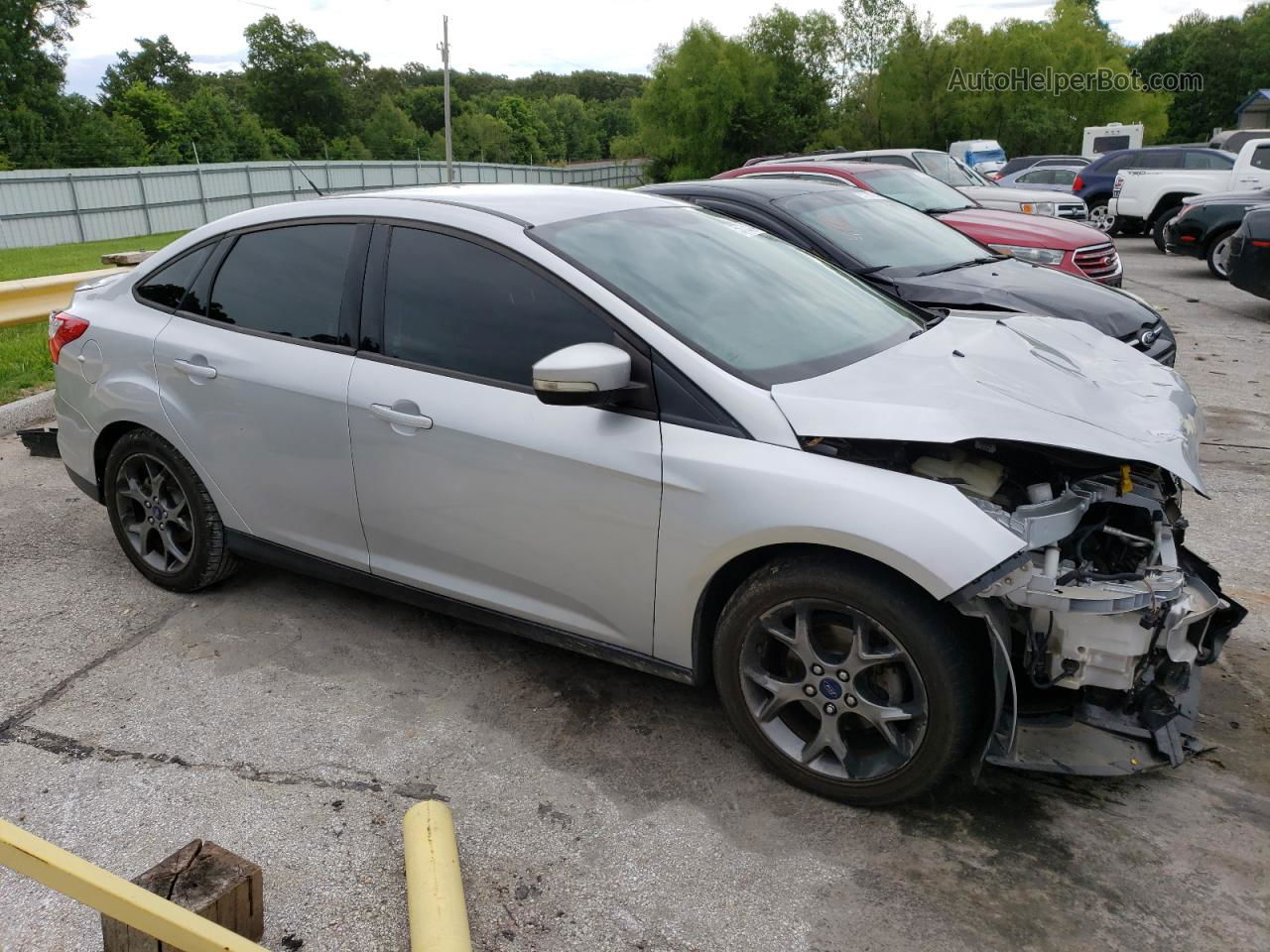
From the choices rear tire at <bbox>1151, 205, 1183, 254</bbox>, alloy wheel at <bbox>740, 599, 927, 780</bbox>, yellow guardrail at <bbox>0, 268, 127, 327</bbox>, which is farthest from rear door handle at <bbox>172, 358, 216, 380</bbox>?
rear tire at <bbox>1151, 205, 1183, 254</bbox>

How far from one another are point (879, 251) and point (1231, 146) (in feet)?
83.2

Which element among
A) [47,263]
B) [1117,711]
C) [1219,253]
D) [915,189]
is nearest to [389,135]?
[47,263]

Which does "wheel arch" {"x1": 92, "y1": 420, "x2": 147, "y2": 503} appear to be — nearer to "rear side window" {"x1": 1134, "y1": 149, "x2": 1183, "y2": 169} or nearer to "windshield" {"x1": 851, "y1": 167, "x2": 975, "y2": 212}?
"windshield" {"x1": 851, "y1": 167, "x2": 975, "y2": 212}

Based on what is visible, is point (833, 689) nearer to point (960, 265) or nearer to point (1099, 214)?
point (960, 265)

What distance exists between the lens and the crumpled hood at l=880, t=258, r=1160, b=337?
6.09 m

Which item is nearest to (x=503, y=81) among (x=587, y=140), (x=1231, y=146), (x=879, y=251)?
(x=587, y=140)

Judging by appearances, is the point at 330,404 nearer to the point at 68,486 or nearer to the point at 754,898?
the point at 754,898

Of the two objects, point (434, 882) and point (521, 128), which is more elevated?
point (434, 882)

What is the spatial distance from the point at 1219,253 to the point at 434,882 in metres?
14.0

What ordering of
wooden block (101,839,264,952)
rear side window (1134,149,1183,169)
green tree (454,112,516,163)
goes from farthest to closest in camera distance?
green tree (454,112,516,163), rear side window (1134,149,1183,169), wooden block (101,839,264,952)

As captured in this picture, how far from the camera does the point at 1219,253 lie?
13336mm

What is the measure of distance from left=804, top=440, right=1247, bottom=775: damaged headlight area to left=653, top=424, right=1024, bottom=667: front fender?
6cm

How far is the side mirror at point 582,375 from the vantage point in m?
2.84

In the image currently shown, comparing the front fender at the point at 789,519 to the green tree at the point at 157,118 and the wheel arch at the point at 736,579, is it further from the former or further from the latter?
the green tree at the point at 157,118
